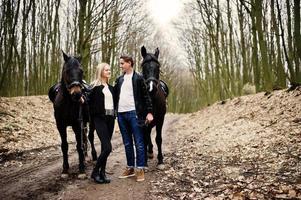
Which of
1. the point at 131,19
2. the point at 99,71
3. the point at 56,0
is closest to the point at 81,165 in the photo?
the point at 99,71

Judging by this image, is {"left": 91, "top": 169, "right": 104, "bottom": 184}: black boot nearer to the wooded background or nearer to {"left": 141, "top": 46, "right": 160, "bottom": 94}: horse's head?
{"left": 141, "top": 46, "right": 160, "bottom": 94}: horse's head

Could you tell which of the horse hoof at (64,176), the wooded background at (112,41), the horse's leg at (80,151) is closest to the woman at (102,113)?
the horse's leg at (80,151)

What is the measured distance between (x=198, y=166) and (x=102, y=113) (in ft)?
9.14

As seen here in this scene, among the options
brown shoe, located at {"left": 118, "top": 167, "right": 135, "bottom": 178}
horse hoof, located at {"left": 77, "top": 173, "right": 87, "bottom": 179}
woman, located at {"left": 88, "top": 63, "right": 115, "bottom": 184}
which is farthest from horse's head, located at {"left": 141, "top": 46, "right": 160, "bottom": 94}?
horse hoof, located at {"left": 77, "top": 173, "right": 87, "bottom": 179}

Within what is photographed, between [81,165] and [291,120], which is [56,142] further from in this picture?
[291,120]

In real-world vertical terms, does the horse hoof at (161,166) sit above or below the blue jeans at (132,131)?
below

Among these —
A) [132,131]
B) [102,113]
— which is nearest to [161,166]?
[132,131]

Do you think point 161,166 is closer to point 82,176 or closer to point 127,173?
point 127,173

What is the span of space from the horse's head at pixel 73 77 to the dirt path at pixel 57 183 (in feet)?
5.54

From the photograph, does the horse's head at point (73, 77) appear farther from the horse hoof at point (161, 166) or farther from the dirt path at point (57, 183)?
the horse hoof at point (161, 166)

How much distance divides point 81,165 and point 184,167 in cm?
245

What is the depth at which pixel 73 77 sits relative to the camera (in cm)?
670

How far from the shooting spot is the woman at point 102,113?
6.88 meters

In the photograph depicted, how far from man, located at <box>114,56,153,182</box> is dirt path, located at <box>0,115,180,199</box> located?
2.06 ft
